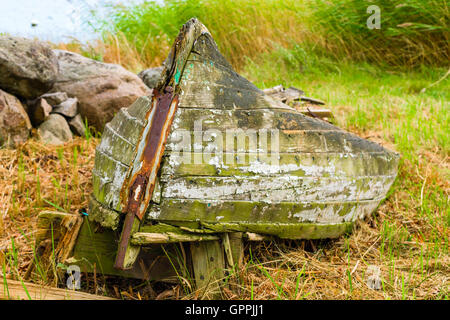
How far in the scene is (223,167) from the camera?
1694mm

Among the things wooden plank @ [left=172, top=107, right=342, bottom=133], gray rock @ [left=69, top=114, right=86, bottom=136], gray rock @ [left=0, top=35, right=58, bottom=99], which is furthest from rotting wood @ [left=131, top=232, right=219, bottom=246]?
gray rock @ [left=69, top=114, right=86, bottom=136]

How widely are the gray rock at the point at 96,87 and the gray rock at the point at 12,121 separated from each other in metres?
0.68

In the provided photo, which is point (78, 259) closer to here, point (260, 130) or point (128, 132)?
point (128, 132)

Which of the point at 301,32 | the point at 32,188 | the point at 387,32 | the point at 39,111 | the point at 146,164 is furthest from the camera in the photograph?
the point at 301,32

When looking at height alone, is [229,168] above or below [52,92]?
below

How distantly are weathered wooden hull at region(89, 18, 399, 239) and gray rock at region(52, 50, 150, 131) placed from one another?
191 cm

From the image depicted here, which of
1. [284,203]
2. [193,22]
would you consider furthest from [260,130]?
[193,22]

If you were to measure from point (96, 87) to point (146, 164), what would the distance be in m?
2.60

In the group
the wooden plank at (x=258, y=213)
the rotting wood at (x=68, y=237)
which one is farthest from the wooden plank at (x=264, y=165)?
the rotting wood at (x=68, y=237)

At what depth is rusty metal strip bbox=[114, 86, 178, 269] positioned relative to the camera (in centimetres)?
157

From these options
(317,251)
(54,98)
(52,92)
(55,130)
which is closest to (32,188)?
(55,130)

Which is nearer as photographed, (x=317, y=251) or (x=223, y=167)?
(x=223, y=167)

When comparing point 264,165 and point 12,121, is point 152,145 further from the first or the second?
point 12,121

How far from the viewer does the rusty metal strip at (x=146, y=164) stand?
61.9 inches
